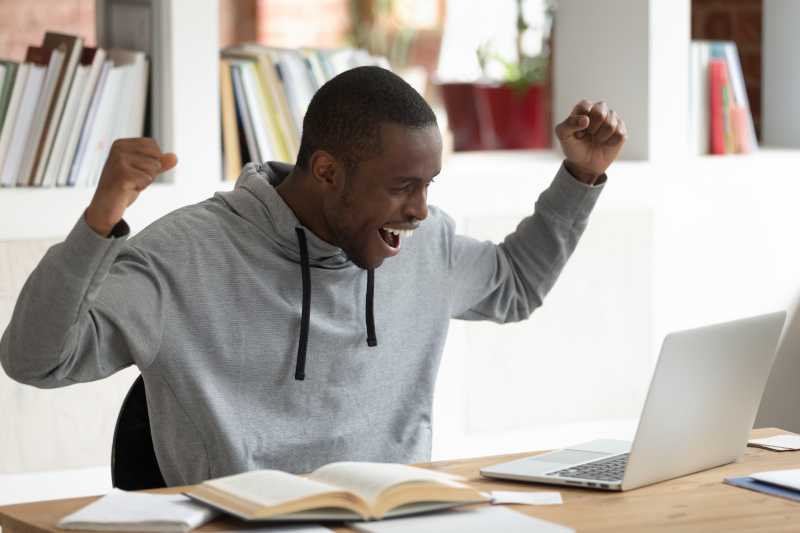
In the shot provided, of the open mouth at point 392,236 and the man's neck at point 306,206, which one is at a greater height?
the man's neck at point 306,206

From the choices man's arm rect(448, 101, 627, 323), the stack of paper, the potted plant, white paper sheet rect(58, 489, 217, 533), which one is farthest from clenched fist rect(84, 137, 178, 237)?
the potted plant

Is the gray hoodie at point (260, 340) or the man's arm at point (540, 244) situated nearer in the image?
the gray hoodie at point (260, 340)

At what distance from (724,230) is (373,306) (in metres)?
1.70

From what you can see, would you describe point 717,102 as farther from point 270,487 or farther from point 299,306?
point 270,487

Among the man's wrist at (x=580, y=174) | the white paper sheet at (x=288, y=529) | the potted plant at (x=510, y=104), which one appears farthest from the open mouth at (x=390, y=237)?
the potted plant at (x=510, y=104)

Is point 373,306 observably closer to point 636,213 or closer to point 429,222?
point 429,222

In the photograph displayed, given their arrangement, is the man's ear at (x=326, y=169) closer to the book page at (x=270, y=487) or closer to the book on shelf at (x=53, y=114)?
the book page at (x=270, y=487)

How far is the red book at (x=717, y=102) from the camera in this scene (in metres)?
A: 3.62

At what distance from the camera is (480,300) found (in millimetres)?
2336

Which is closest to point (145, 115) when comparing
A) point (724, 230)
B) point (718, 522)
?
point (724, 230)

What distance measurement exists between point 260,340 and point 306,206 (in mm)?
223

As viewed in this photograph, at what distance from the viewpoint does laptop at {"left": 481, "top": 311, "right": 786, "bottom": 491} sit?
5.55ft

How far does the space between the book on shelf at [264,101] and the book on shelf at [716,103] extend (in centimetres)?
110

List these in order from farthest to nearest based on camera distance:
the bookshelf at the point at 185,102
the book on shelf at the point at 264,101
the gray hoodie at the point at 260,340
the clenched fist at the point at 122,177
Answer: the book on shelf at the point at 264,101
the bookshelf at the point at 185,102
the gray hoodie at the point at 260,340
the clenched fist at the point at 122,177
